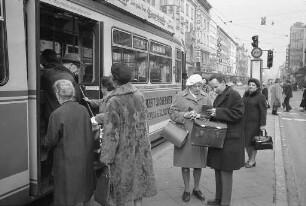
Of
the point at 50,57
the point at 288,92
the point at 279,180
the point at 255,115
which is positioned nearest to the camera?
the point at 50,57

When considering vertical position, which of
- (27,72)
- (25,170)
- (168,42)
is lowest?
(25,170)

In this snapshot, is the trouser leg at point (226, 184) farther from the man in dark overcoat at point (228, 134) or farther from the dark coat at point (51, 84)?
the dark coat at point (51, 84)

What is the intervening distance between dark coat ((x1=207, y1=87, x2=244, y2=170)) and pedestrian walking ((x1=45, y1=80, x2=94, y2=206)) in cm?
180

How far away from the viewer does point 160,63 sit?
31.4 ft

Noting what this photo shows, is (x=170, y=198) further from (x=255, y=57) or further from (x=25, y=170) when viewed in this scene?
(x=255, y=57)

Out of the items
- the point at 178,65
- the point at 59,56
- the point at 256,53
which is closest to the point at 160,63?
the point at 178,65

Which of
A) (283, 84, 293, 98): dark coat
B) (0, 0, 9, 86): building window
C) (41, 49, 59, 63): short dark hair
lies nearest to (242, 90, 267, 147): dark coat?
(41, 49, 59, 63): short dark hair

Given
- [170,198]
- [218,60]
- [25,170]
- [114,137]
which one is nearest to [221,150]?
[170,198]

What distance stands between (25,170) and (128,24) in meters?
3.92

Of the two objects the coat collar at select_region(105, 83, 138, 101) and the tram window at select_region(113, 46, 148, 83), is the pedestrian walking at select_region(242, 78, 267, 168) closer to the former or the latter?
the tram window at select_region(113, 46, 148, 83)

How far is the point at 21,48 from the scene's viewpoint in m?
4.15

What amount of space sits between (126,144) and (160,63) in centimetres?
579

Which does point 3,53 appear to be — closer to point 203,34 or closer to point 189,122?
point 189,122

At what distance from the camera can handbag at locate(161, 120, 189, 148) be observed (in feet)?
17.2
